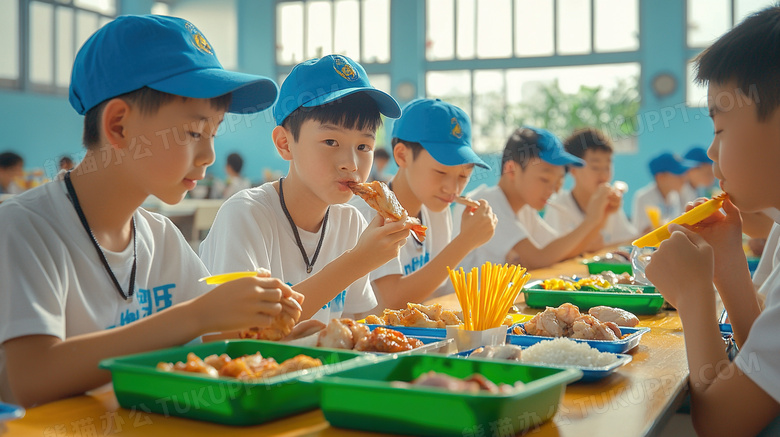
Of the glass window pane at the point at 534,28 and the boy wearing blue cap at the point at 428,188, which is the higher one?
the glass window pane at the point at 534,28

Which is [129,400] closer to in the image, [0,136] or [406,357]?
[406,357]

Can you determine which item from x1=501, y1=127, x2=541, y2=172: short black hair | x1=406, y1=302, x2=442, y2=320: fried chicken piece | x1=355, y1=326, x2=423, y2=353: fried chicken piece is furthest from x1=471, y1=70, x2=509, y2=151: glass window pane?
x1=355, y1=326, x2=423, y2=353: fried chicken piece

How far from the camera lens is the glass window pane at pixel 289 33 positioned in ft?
41.9

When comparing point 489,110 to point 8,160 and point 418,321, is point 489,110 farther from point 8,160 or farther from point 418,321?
point 418,321

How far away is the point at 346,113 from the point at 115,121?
0.70 m

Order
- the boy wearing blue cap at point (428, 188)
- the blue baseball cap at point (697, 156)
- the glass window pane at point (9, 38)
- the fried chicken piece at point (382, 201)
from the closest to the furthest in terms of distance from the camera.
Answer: the fried chicken piece at point (382, 201), the boy wearing blue cap at point (428, 188), the blue baseball cap at point (697, 156), the glass window pane at point (9, 38)

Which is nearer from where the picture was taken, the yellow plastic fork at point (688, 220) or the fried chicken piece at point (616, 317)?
the yellow plastic fork at point (688, 220)

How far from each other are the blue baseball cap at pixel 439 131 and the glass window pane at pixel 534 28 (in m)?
8.93

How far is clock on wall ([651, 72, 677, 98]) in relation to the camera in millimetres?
10375

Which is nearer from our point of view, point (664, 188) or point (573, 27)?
point (664, 188)

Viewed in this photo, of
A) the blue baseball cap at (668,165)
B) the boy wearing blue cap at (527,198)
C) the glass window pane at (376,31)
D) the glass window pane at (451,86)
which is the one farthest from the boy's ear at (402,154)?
the glass window pane at (376,31)

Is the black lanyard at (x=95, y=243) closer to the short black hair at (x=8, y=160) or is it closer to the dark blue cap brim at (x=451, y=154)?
the dark blue cap brim at (x=451, y=154)

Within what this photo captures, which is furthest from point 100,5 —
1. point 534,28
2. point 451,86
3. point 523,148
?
point 523,148

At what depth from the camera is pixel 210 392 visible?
0.96 m
